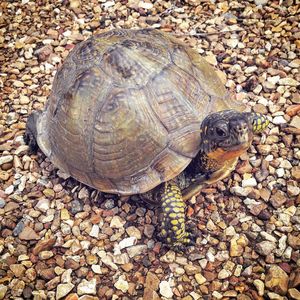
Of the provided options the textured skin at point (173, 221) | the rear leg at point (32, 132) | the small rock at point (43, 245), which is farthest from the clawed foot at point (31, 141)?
the textured skin at point (173, 221)

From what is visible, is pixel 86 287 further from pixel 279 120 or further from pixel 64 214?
pixel 279 120

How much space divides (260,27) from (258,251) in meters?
2.17

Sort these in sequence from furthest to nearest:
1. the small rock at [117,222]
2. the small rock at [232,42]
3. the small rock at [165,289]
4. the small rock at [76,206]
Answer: the small rock at [232,42]
the small rock at [76,206]
the small rock at [117,222]
the small rock at [165,289]

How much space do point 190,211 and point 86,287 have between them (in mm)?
826

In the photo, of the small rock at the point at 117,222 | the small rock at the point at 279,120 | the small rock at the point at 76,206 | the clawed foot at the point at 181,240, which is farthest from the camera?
the small rock at the point at 279,120

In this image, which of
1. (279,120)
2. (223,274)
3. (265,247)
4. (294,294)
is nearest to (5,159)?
(223,274)

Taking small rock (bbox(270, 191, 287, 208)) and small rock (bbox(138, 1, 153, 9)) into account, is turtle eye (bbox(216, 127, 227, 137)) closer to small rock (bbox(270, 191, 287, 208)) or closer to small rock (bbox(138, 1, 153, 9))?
small rock (bbox(270, 191, 287, 208))

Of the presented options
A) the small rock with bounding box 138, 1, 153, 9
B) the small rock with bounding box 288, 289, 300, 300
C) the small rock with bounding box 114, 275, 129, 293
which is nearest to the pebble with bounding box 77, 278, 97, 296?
the small rock with bounding box 114, 275, 129, 293

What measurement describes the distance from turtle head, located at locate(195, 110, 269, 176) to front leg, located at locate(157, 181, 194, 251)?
30cm

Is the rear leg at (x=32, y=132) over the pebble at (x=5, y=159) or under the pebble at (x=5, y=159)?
over

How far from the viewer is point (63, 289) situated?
2.34 metres

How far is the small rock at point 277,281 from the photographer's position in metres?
2.20

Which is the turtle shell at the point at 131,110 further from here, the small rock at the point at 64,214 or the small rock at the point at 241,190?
the small rock at the point at 241,190

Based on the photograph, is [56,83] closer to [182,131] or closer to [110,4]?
[182,131]
